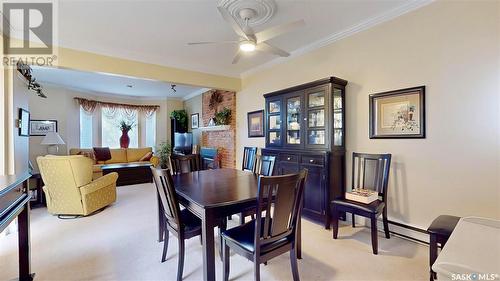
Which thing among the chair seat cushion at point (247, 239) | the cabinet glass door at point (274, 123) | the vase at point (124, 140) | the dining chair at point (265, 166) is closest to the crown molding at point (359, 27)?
the cabinet glass door at point (274, 123)

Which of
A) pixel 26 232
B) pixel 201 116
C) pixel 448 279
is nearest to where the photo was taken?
pixel 448 279

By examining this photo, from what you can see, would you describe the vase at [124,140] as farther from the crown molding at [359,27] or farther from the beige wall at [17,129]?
the crown molding at [359,27]

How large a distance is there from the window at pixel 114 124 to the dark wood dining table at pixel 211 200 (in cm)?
622

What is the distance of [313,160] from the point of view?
10.0ft

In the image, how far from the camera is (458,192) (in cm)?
224

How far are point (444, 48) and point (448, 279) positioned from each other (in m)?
2.58

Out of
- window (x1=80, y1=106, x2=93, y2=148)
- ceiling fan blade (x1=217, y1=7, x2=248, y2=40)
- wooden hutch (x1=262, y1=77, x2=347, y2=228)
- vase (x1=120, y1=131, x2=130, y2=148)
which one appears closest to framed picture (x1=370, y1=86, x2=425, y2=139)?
wooden hutch (x1=262, y1=77, x2=347, y2=228)

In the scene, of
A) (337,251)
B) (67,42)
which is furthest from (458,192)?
(67,42)

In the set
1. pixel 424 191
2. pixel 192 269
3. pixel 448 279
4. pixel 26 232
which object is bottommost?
pixel 192 269

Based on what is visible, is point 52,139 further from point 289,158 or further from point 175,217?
point 289,158

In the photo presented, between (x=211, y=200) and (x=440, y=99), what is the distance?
8.22 feet

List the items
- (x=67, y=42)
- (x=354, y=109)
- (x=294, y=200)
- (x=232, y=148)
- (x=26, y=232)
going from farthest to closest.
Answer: (x=232, y=148), (x=67, y=42), (x=354, y=109), (x=26, y=232), (x=294, y=200)

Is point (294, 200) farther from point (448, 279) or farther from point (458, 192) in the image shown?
point (458, 192)

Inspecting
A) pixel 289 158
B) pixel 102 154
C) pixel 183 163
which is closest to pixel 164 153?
pixel 102 154
